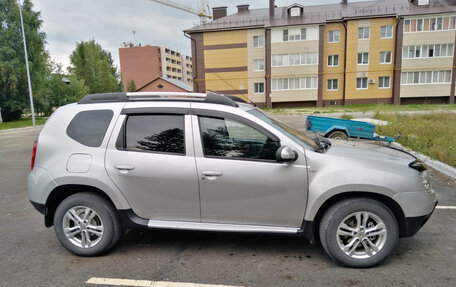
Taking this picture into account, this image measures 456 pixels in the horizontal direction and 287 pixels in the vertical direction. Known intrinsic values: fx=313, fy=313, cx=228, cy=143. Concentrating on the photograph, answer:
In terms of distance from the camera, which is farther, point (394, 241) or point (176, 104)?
point (176, 104)

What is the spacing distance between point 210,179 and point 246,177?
0.39m

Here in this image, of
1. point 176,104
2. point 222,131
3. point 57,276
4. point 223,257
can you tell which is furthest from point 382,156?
point 57,276

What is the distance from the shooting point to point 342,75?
3941 cm

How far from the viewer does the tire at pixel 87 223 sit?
363cm

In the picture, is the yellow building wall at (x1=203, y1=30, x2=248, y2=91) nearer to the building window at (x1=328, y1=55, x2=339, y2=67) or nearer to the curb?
the building window at (x1=328, y1=55, x2=339, y2=67)

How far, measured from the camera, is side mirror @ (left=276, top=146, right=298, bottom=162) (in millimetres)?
3195

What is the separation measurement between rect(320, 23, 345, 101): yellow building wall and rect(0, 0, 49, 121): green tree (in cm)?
3415

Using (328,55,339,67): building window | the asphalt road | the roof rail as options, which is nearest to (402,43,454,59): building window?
(328,55,339,67): building window

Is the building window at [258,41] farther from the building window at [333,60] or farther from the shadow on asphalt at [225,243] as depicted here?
the shadow on asphalt at [225,243]

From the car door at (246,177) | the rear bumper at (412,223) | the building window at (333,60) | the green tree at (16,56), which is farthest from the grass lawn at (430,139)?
the green tree at (16,56)

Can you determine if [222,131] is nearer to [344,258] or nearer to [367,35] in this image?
[344,258]

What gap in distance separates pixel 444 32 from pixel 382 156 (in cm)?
4280

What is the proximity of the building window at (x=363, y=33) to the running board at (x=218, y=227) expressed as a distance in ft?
132

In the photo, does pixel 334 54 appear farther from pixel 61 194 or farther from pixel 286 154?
pixel 61 194
